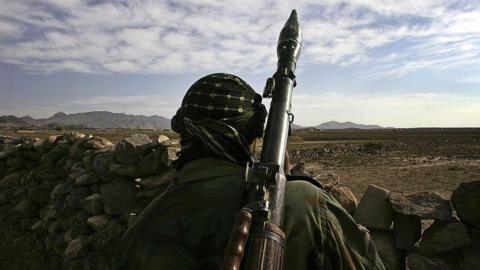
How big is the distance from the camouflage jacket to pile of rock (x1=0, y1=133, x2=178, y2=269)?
344 centimetres

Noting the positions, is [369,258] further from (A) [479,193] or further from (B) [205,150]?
(A) [479,193]

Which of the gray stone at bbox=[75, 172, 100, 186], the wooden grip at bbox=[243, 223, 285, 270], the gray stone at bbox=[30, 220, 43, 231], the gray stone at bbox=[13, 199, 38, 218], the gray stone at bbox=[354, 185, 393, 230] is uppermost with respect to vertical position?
the wooden grip at bbox=[243, 223, 285, 270]

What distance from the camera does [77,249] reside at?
5789 mm

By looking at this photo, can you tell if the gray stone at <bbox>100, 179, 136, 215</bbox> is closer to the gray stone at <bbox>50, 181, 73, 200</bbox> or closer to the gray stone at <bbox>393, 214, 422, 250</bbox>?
the gray stone at <bbox>50, 181, 73, 200</bbox>

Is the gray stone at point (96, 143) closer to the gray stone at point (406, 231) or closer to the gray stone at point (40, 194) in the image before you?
the gray stone at point (40, 194)

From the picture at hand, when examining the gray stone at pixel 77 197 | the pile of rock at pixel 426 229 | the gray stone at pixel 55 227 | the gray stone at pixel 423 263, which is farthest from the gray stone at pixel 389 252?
the gray stone at pixel 55 227

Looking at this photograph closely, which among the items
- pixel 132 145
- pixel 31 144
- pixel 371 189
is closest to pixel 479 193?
pixel 371 189

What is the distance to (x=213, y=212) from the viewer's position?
1562 millimetres

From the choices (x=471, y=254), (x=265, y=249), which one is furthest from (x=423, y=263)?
(x=265, y=249)

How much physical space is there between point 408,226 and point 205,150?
2785mm

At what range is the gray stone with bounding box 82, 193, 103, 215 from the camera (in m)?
6.02

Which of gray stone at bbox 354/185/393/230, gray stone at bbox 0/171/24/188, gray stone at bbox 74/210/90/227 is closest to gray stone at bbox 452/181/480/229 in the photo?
gray stone at bbox 354/185/393/230

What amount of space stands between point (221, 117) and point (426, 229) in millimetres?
2869

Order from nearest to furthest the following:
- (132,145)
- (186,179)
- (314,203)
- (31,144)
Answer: (314,203), (186,179), (132,145), (31,144)
